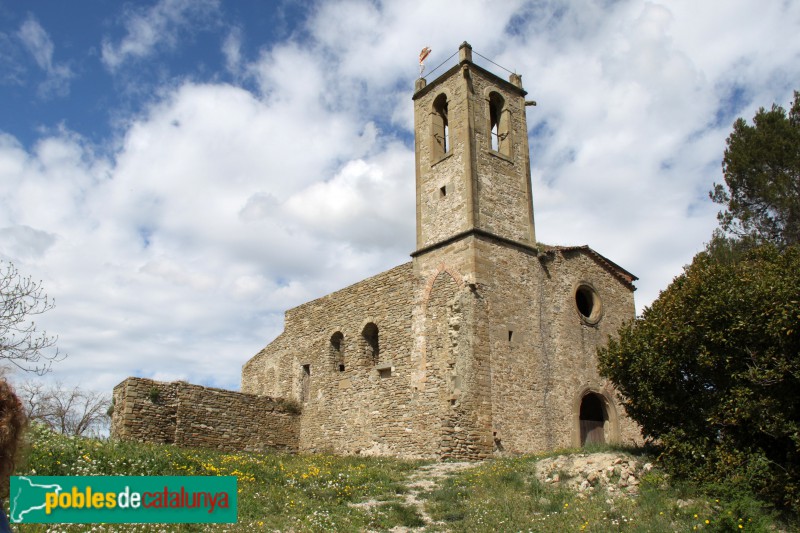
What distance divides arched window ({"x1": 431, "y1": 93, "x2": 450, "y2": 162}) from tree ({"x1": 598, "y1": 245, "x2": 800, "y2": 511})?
9.53m

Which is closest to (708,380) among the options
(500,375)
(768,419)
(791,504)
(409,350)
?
(768,419)

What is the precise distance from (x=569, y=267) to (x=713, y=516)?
37.8ft

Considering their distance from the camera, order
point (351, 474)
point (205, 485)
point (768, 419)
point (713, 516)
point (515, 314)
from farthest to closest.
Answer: point (515, 314) → point (351, 474) → point (768, 419) → point (713, 516) → point (205, 485)

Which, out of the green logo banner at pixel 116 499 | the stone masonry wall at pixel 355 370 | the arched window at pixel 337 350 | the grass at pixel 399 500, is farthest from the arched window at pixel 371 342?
the green logo banner at pixel 116 499

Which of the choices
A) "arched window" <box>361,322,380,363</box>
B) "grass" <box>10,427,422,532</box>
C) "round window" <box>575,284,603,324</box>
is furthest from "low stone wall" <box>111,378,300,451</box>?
"round window" <box>575,284,603,324</box>

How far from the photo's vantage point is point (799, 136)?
1991cm

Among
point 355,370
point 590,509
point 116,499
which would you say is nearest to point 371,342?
point 355,370

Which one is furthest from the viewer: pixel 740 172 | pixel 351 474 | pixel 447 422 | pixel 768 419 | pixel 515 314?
pixel 740 172

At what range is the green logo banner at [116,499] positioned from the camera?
5.33 metres

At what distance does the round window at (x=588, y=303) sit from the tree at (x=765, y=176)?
4804 mm

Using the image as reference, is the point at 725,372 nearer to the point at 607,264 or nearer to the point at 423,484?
the point at 423,484

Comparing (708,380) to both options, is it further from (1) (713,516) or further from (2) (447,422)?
(2) (447,422)

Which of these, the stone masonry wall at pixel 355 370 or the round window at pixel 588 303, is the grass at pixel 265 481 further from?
the round window at pixel 588 303

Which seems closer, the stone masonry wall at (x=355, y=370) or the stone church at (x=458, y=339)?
the stone church at (x=458, y=339)
